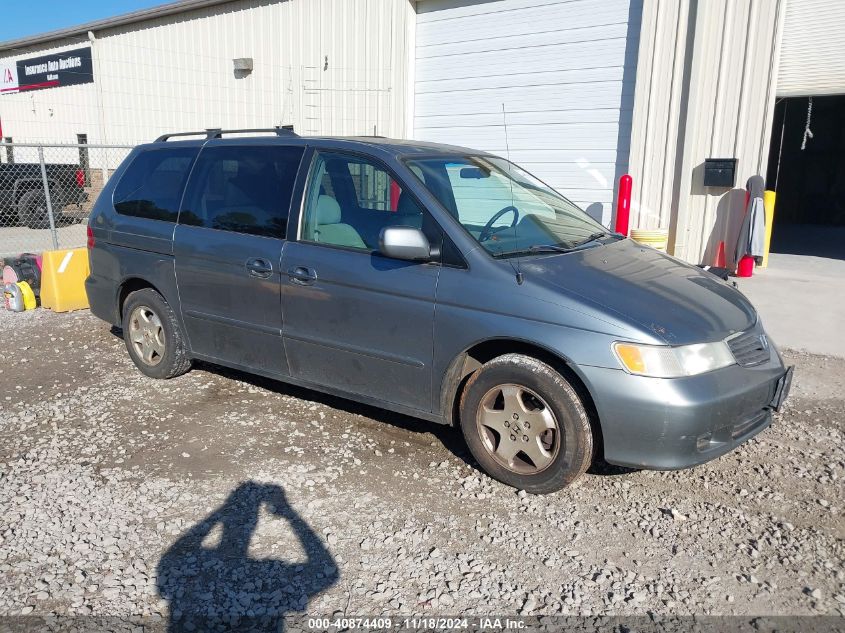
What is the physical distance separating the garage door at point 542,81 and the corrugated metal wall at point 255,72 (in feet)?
2.54

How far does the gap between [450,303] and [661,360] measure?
1.12 m

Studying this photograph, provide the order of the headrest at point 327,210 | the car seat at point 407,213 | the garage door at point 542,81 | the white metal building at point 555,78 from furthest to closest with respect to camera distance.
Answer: the garage door at point 542,81 < the white metal building at point 555,78 < the headrest at point 327,210 < the car seat at point 407,213

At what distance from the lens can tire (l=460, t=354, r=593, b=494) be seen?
3471 millimetres

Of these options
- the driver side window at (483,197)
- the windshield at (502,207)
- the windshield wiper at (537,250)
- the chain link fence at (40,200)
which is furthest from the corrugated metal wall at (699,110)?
the chain link fence at (40,200)

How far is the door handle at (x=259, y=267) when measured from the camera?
4424 millimetres

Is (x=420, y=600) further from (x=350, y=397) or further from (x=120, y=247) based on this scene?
(x=120, y=247)

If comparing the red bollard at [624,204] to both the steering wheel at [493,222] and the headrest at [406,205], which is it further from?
the headrest at [406,205]

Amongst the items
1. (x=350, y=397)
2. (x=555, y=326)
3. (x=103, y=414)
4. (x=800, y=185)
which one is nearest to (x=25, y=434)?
(x=103, y=414)

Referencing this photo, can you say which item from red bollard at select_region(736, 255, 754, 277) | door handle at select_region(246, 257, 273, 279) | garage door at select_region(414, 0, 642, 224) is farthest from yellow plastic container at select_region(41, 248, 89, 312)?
red bollard at select_region(736, 255, 754, 277)

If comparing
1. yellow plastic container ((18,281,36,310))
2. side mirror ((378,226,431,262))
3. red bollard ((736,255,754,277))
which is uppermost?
side mirror ((378,226,431,262))

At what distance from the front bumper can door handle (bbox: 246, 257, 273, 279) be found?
213cm

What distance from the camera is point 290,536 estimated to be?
3295 millimetres

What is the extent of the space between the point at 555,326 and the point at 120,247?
3627 mm

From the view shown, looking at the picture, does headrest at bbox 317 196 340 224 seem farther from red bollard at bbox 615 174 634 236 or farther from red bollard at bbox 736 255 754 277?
red bollard at bbox 736 255 754 277
